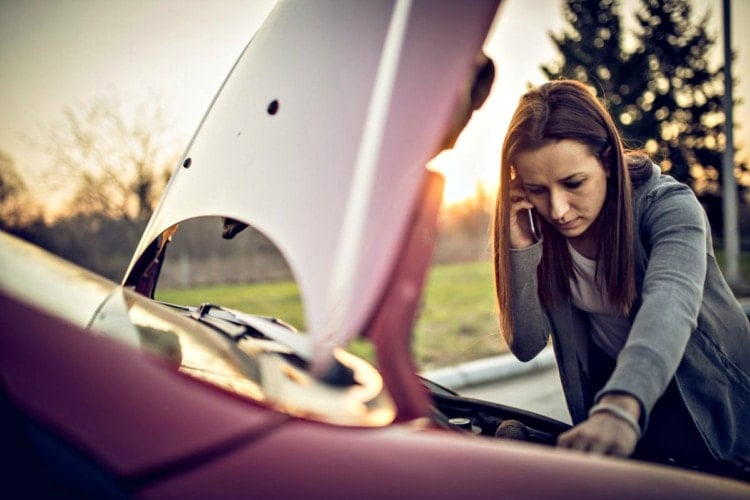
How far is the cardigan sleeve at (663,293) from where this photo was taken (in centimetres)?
106

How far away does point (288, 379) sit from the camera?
2.79 ft

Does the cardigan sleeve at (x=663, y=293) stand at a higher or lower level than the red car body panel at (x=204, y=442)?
higher

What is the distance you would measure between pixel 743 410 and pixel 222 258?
8590 mm

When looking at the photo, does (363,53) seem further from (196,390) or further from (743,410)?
(743,410)

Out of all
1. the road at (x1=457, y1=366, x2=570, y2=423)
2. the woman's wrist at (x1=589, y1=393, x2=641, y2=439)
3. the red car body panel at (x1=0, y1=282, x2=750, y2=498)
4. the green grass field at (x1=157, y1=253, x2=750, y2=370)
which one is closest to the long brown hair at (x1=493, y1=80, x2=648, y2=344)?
the woman's wrist at (x1=589, y1=393, x2=641, y2=439)

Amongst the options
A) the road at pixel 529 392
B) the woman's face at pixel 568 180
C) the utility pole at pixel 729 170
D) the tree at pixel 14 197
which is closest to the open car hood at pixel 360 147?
the woman's face at pixel 568 180

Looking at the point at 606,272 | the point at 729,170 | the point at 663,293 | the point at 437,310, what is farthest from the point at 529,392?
the point at 729,170

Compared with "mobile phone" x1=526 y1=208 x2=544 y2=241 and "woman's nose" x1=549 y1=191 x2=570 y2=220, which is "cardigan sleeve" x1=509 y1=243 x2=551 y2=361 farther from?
"woman's nose" x1=549 y1=191 x2=570 y2=220

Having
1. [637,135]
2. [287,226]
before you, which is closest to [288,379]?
[287,226]

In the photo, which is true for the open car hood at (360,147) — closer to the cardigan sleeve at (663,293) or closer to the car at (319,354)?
the car at (319,354)

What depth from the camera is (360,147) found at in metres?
0.84

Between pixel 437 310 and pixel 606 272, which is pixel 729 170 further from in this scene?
pixel 606 272

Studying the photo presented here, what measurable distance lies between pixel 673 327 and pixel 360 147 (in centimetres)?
80

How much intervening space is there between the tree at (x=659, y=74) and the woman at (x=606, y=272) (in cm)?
1421
